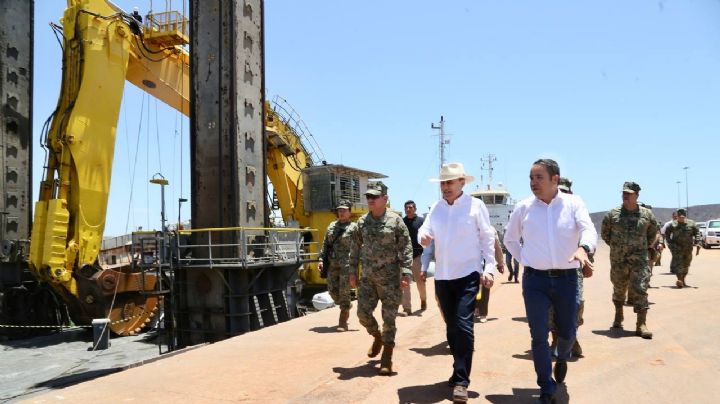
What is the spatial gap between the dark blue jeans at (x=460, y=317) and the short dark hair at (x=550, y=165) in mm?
952

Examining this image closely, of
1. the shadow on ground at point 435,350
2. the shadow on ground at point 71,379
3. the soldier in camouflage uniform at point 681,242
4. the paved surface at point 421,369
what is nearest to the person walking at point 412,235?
the paved surface at point 421,369

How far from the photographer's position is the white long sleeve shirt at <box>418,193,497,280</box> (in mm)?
4047

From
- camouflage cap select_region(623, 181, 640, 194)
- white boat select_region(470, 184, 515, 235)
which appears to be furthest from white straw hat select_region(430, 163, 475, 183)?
white boat select_region(470, 184, 515, 235)

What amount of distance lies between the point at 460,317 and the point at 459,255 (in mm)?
470

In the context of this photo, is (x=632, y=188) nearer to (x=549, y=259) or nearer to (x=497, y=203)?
(x=549, y=259)

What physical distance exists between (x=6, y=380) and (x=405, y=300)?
308 inches

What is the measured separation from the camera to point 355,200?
22.6m

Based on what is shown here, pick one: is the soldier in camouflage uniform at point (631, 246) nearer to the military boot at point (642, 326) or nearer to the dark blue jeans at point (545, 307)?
the military boot at point (642, 326)

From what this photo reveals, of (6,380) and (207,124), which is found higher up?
(207,124)

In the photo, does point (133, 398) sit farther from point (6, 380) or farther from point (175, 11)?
point (175, 11)

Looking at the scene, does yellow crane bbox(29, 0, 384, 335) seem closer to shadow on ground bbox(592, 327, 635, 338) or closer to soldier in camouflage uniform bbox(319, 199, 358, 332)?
soldier in camouflage uniform bbox(319, 199, 358, 332)

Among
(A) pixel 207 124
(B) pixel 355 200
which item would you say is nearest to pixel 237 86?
(A) pixel 207 124

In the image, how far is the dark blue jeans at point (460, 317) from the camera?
3879mm

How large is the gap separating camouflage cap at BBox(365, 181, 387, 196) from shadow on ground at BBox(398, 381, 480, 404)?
171 centimetres
